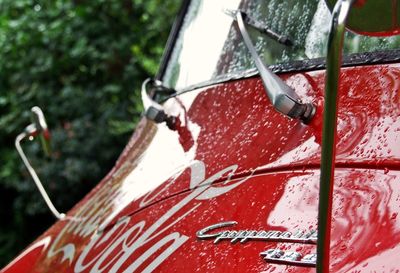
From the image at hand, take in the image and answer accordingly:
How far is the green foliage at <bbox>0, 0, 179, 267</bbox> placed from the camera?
20.9ft

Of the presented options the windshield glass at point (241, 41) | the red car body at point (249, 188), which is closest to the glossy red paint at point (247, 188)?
the red car body at point (249, 188)

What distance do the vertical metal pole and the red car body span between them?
16 centimetres

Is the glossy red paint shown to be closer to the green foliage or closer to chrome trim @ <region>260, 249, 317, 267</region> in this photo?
chrome trim @ <region>260, 249, 317, 267</region>

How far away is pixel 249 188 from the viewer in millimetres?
1397

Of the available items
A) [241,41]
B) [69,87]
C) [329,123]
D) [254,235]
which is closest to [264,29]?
[241,41]

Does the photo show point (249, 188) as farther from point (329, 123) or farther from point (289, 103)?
point (329, 123)

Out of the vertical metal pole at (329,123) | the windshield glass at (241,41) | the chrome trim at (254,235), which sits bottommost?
the chrome trim at (254,235)

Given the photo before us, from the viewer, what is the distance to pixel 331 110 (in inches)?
35.1

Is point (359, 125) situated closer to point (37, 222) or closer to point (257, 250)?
point (257, 250)

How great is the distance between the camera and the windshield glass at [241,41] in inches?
66.4

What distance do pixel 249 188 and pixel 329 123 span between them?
1.69 feet

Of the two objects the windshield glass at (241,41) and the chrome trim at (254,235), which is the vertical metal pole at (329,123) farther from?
the windshield glass at (241,41)

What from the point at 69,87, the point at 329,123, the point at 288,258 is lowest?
the point at 288,258

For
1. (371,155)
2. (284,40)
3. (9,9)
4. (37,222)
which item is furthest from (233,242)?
(9,9)
